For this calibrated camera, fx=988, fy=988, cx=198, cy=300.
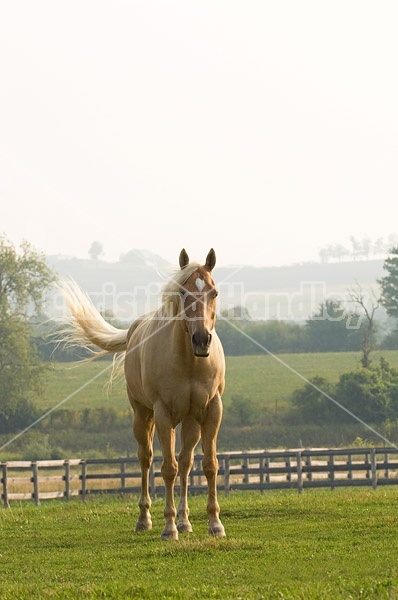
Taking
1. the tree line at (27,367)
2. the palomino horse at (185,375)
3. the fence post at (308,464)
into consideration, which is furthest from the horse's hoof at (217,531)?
the tree line at (27,367)

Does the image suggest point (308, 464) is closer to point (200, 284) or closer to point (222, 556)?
point (200, 284)

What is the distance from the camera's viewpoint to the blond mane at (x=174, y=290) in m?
11.1

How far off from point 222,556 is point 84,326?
620 cm

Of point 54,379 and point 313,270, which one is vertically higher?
point 313,270

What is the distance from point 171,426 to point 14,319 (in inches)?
1747

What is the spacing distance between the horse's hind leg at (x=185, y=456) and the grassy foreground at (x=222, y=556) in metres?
0.32

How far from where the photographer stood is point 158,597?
808 cm

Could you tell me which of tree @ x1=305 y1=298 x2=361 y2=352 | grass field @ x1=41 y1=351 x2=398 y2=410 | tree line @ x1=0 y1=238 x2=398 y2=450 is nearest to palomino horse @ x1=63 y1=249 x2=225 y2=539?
tree line @ x1=0 y1=238 x2=398 y2=450

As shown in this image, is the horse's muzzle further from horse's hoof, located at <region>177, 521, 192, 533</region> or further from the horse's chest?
horse's hoof, located at <region>177, 521, 192, 533</region>

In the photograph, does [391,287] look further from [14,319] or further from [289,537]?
[289,537]

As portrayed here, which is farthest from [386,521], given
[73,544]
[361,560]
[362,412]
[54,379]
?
[54,379]

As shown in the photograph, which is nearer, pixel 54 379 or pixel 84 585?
pixel 84 585

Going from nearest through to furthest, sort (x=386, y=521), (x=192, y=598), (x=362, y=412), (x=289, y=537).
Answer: (x=192, y=598) → (x=289, y=537) → (x=386, y=521) → (x=362, y=412)

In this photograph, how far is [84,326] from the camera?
15.6 meters
